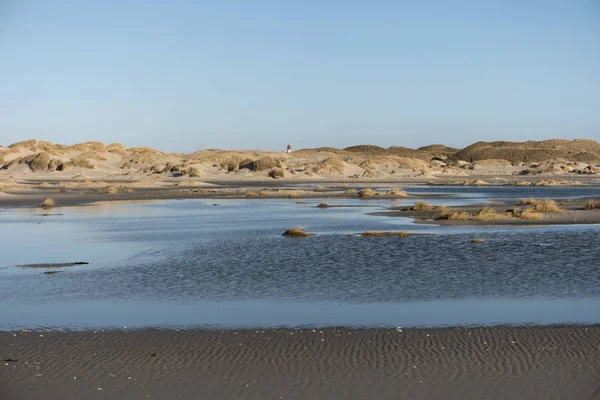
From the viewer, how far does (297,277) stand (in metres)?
15.0

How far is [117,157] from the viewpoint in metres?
111

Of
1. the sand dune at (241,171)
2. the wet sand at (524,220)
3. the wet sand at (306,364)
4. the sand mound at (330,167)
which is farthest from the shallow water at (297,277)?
the sand mound at (330,167)

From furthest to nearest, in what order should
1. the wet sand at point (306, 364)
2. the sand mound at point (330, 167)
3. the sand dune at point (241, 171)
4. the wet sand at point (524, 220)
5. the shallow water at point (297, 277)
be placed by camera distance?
the sand mound at point (330, 167), the sand dune at point (241, 171), the wet sand at point (524, 220), the shallow water at point (297, 277), the wet sand at point (306, 364)

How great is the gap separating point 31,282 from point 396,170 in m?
88.1

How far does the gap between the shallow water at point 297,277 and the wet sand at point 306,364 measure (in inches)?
33.2

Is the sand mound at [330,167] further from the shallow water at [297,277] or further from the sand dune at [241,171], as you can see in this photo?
the shallow water at [297,277]

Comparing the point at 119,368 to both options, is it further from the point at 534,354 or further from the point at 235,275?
the point at 235,275

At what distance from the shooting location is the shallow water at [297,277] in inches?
444

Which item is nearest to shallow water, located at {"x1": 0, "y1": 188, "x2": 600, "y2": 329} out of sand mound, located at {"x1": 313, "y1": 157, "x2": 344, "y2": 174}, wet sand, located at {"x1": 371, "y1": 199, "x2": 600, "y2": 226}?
wet sand, located at {"x1": 371, "y1": 199, "x2": 600, "y2": 226}

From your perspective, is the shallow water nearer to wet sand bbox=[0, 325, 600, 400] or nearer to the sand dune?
wet sand bbox=[0, 325, 600, 400]

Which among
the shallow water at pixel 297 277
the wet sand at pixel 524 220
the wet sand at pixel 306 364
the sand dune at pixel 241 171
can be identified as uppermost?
the sand dune at pixel 241 171

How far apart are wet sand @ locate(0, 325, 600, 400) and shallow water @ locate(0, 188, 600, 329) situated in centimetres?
84

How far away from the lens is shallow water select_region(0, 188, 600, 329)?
11.3m

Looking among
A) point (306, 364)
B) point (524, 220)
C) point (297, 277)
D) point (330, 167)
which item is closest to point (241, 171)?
point (330, 167)
